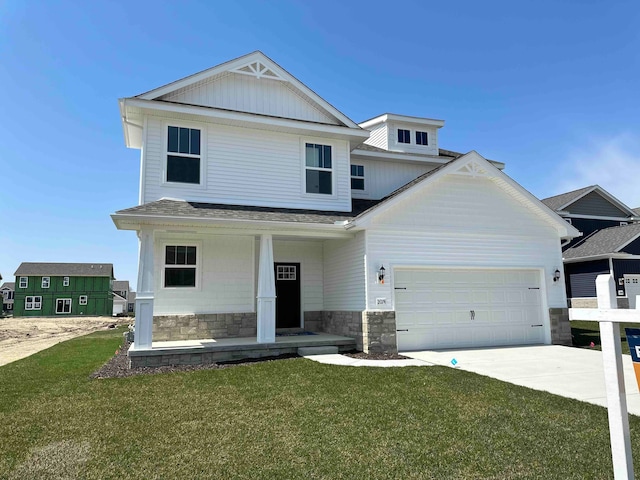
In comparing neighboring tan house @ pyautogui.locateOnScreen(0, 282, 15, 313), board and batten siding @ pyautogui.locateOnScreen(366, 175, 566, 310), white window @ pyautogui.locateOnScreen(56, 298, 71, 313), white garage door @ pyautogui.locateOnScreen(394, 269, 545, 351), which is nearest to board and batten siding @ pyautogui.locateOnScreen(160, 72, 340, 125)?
board and batten siding @ pyautogui.locateOnScreen(366, 175, 566, 310)

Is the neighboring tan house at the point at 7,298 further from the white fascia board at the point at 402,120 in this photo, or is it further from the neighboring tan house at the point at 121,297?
the white fascia board at the point at 402,120

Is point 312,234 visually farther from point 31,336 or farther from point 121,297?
point 121,297

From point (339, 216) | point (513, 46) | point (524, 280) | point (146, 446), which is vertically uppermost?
point (513, 46)

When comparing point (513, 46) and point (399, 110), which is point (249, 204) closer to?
point (399, 110)

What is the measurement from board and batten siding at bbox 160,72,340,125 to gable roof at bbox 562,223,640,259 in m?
18.5

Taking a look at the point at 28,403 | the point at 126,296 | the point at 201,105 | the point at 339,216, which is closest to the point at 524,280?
the point at 339,216

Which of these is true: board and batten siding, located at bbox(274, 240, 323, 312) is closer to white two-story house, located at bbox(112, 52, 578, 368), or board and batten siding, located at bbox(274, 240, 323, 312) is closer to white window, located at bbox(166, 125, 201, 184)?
white two-story house, located at bbox(112, 52, 578, 368)

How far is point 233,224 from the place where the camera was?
34.1 ft

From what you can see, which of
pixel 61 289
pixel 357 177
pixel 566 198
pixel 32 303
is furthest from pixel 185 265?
pixel 32 303

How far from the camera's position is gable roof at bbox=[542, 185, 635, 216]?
87.9ft

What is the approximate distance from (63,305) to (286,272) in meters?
46.9

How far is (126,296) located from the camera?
2854 inches

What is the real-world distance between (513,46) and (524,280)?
7.92 meters

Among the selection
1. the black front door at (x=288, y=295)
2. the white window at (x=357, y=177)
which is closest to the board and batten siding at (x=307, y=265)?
the black front door at (x=288, y=295)
